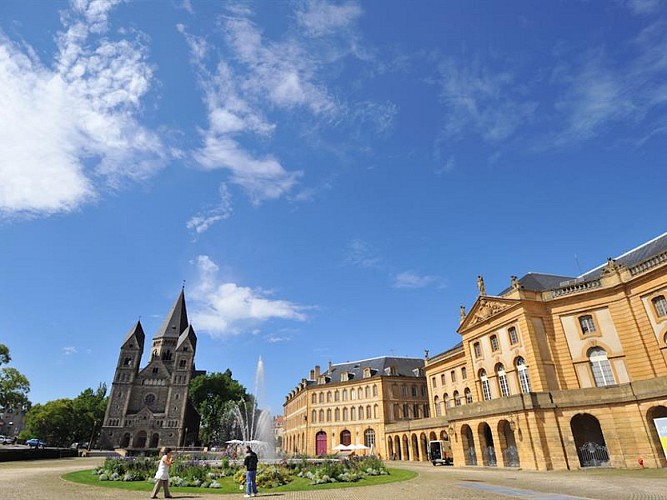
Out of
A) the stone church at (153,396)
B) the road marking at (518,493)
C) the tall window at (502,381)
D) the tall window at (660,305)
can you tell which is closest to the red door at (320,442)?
the stone church at (153,396)

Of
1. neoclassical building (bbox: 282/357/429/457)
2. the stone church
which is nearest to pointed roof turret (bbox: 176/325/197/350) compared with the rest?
the stone church

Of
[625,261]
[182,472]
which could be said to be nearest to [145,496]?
[182,472]

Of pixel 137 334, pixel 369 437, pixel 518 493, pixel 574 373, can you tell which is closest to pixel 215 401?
pixel 137 334

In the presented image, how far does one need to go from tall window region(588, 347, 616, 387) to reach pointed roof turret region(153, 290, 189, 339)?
92.1 m

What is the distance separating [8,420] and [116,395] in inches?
4037

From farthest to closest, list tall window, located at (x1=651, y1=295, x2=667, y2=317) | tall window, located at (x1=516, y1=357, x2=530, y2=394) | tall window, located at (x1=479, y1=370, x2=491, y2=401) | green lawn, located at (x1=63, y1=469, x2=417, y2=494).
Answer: tall window, located at (x1=479, y1=370, x2=491, y2=401), tall window, located at (x1=516, y1=357, x2=530, y2=394), tall window, located at (x1=651, y1=295, x2=667, y2=317), green lawn, located at (x1=63, y1=469, x2=417, y2=494)

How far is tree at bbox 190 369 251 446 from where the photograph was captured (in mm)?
81062

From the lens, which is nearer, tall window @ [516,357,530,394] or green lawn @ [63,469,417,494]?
green lawn @ [63,469,417,494]

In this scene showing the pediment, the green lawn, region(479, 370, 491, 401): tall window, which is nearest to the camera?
the green lawn

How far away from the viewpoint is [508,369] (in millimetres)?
31516

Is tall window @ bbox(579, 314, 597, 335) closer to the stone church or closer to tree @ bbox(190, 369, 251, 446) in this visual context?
tree @ bbox(190, 369, 251, 446)

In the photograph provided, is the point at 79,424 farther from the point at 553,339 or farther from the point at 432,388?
the point at 553,339

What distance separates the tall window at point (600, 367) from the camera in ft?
90.5

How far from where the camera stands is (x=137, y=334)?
92.1 meters
